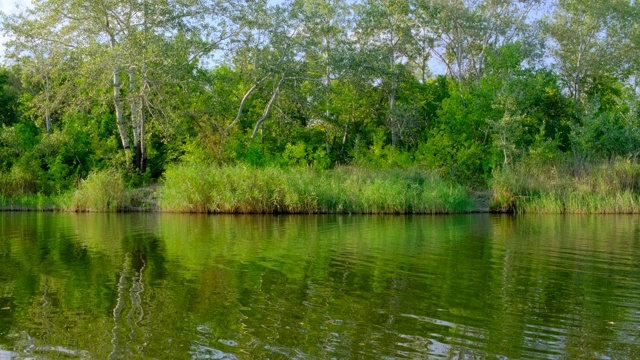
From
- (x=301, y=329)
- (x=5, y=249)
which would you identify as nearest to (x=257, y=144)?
(x=5, y=249)

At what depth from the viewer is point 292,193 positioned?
94.3 ft

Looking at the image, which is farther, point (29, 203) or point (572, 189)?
point (29, 203)

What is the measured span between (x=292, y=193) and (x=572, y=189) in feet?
44.7

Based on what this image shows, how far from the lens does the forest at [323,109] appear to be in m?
30.9

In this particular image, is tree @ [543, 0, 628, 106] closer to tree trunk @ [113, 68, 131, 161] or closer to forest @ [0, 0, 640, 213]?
forest @ [0, 0, 640, 213]

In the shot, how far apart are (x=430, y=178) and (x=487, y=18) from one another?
20.8m

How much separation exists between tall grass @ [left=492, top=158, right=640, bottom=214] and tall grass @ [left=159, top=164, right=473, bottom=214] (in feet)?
9.18

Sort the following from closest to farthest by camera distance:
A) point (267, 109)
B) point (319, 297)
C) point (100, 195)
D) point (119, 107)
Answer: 1. point (319, 297)
2. point (100, 195)
3. point (119, 107)
4. point (267, 109)

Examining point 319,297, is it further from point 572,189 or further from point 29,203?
point 29,203

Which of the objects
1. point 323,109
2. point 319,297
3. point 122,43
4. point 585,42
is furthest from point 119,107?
point 585,42

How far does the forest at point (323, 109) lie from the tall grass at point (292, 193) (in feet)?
0.32

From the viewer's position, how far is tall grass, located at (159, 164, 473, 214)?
1136 inches

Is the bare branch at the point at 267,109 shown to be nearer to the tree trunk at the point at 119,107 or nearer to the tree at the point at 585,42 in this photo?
the tree trunk at the point at 119,107

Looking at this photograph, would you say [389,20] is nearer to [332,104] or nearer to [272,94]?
[332,104]
